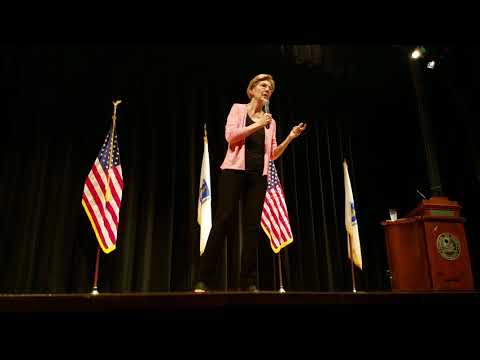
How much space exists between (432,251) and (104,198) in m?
2.88

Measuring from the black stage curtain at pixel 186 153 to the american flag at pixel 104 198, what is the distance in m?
0.67

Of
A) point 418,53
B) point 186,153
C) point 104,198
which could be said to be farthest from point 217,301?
point 418,53

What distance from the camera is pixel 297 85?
541 centimetres

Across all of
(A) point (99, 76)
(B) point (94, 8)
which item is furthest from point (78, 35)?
(A) point (99, 76)

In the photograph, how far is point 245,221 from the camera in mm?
2305

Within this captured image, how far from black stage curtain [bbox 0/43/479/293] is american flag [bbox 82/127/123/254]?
671 millimetres

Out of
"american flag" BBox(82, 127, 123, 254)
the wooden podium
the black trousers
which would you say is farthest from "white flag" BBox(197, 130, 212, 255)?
the wooden podium

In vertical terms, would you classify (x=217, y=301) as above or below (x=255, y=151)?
below

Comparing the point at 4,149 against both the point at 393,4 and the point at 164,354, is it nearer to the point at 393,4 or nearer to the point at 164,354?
the point at 164,354

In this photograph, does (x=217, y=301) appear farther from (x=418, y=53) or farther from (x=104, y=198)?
(x=418, y=53)

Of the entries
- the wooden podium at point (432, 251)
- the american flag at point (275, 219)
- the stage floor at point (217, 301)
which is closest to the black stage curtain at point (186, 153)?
the american flag at point (275, 219)

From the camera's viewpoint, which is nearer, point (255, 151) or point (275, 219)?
point (255, 151)

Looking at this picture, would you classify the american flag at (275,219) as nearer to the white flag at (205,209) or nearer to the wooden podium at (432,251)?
the white flag at (205,209)

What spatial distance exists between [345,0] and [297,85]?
194 inches
